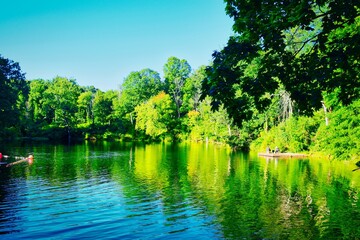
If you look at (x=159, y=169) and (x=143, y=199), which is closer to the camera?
(x=143, y=199)

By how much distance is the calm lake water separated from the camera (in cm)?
1405

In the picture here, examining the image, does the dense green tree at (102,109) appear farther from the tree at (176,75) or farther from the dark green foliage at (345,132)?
the dark green foliage at (345,132)

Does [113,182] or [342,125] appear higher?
[342,125]

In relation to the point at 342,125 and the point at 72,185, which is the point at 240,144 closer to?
the point at 342,125

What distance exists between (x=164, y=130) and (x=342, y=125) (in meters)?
56.4

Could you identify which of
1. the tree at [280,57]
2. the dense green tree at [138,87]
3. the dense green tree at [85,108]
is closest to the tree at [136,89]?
the dense green tree at [138,87]

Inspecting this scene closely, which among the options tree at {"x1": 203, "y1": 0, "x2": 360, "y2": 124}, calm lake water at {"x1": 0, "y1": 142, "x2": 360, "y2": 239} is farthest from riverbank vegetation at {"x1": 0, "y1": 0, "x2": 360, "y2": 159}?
calm lake water at {"x1": 0, "y1": 142, "x2": 360, "y2": 239}

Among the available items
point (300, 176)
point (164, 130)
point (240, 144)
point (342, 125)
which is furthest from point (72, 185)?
point (164, 130)

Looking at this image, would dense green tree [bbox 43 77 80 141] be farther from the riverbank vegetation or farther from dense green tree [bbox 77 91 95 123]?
dense green tree [bbox 77 91 95 123]

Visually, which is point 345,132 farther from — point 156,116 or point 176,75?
point 176,75

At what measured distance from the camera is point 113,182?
81.4 ft

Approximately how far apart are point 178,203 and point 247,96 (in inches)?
417

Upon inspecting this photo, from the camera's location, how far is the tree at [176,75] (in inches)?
4006

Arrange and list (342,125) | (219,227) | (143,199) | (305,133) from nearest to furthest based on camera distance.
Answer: (219,227), (143,199), (342,125), (305,133)
